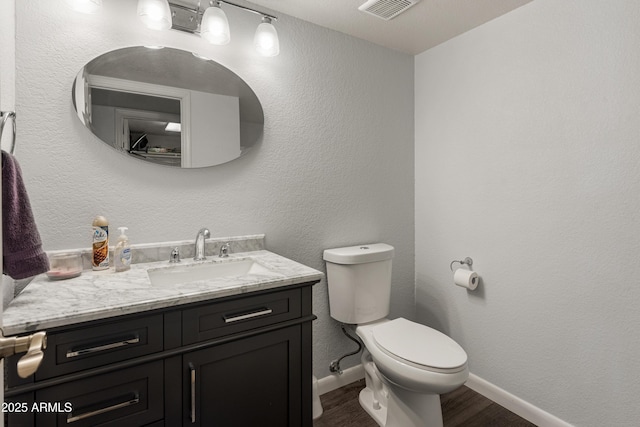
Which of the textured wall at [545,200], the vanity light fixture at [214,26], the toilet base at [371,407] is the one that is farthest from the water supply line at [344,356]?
the vanity light fixture at [214,26]

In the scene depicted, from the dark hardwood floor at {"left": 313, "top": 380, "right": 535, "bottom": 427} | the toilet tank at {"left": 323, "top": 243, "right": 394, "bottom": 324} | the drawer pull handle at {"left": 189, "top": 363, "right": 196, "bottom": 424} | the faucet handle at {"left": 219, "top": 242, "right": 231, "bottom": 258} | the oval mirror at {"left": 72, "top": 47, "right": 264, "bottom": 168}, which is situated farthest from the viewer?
the toilet tank at {"left": 323, "top": 243, "right": 394, "bottom": 324}

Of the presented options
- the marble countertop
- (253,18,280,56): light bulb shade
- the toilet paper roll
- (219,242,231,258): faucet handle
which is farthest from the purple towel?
the toilet paper roll

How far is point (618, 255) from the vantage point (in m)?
1.45

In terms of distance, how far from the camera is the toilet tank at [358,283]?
1.85m

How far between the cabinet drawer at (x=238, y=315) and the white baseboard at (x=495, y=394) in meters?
0.98

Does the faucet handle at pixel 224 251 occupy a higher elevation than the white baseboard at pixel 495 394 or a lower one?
higher

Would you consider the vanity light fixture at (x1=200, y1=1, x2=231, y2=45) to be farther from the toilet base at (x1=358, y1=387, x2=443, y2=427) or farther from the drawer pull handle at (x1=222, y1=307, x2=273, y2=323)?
the toilet base at (x1=358, y1=387, x2=443, y2=427)

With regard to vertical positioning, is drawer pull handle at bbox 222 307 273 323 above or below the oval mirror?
below

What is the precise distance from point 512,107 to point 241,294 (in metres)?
1.69

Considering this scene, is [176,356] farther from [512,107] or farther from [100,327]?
[512,107]

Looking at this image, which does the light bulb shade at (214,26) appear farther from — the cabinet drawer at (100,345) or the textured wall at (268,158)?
the cabinet drawer at (100,345)

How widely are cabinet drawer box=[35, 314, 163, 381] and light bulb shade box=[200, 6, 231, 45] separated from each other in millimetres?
1192

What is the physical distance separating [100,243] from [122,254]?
0.09 meters

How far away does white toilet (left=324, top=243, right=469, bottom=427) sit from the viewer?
1.43 m
